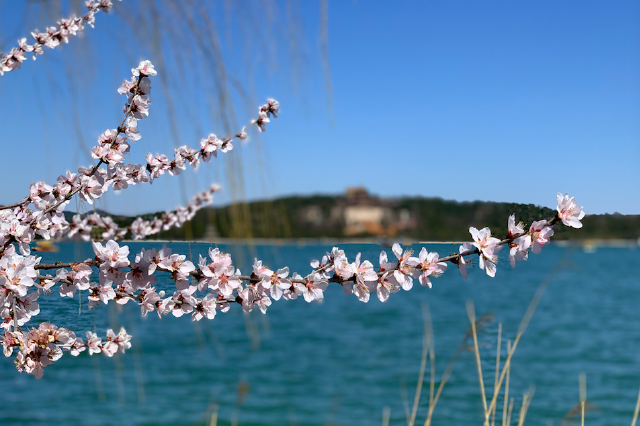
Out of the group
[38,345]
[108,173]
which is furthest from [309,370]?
[108,173]

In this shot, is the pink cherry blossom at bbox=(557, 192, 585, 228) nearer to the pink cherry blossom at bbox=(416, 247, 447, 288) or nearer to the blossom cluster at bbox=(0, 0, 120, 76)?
the pink cherry blossom at bbox=(416, 247, 447, 288)

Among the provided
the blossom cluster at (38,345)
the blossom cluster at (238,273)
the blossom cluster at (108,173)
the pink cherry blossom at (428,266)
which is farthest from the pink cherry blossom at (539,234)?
the blossom cluster at (38,345)

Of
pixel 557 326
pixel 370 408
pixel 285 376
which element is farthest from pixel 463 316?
pixel 370 408

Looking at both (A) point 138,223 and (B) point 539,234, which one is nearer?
(B) point 539,234

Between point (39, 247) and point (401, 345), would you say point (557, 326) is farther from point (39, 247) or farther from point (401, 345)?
point (39, 247)

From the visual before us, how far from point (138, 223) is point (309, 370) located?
9.82m

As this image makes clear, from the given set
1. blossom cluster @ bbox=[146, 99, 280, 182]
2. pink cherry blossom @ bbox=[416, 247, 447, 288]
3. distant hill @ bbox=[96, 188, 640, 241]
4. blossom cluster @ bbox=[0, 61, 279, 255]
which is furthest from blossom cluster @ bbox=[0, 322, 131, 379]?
pink cherry blossom @ bbox=[416, 247, 447, 288]

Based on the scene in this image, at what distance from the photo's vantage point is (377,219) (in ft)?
4.77

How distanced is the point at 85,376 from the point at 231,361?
3.18 meters

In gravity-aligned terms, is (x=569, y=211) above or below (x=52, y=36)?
below

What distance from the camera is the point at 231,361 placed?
1173cm

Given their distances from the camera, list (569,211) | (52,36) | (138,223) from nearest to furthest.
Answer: (569,211) → (52,36) → (138,223)

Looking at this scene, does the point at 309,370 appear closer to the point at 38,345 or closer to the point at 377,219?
the point at 377,219

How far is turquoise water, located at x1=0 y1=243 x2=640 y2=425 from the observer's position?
3.70 m
